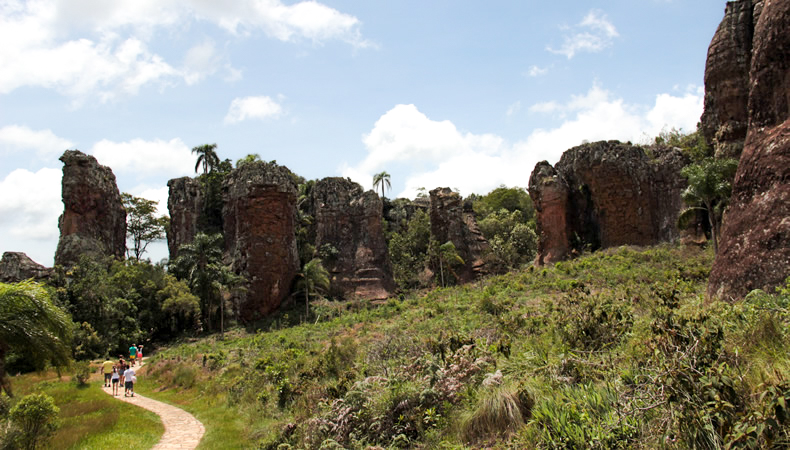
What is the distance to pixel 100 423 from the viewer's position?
42.8 feet

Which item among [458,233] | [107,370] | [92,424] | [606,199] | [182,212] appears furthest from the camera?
[458,233]

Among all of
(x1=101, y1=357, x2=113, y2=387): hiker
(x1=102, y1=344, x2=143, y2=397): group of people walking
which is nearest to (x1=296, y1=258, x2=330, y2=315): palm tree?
(x1=102, y1=344, x2=143, y2=397): group of people walking

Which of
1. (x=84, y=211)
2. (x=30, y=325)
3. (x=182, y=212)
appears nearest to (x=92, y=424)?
(x=30, y=325)

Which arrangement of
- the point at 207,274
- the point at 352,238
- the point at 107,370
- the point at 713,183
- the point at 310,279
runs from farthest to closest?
the point at 352,238
the point at 310,279
the point at 207,274
the point at 713,183
the point at 107,370

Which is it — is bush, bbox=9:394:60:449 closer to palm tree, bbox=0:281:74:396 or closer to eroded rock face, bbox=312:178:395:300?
palm tree, bbox=0:281:74:396

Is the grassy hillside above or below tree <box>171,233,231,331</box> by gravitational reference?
below

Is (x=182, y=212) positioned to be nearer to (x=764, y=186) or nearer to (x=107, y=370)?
(x=107, y=370)

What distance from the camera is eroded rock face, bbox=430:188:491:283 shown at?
148 feet

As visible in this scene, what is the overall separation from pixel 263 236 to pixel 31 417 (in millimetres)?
28131

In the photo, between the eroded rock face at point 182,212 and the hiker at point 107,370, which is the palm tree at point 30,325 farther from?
the eroded rock face at point 182,212

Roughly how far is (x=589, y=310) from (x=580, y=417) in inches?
164

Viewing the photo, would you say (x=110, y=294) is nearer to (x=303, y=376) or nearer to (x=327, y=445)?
(x=303, y=376)

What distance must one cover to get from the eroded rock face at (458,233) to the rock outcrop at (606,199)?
854 centimetres

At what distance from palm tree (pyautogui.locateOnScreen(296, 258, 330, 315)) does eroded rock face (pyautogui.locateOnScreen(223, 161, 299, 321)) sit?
123 cm
